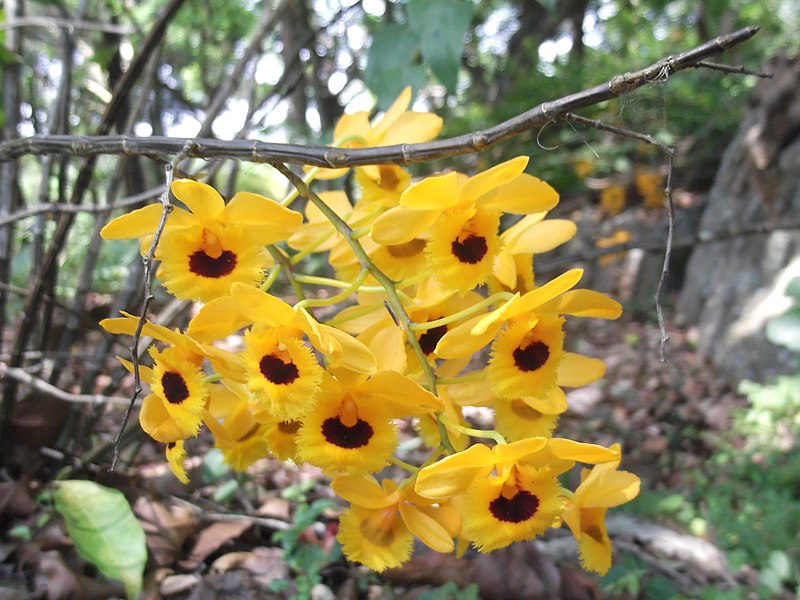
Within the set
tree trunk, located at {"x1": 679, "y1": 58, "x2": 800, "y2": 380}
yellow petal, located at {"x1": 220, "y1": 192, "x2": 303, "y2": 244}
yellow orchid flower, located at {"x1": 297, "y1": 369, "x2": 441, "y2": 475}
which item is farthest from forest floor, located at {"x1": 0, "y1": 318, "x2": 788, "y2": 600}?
tree trunk, located at {"x1": 679, "y1": 58, "x2": 800, "y2": 380}

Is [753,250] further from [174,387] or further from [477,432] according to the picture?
[174,387]

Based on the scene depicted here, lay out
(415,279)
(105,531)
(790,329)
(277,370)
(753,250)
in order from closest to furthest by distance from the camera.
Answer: (277,370)
(415,279)
(105,531)
(790,329)
(753,250)

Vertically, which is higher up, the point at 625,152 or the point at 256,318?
the point at 625,152

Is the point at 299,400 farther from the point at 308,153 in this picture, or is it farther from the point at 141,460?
the point at 141,460

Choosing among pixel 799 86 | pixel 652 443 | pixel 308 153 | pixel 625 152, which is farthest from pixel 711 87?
pixel 308 153

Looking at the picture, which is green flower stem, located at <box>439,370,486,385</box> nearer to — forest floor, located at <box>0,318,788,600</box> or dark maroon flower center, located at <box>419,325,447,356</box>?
dark maroon flower center, located at <box>419,325,447,356</box>

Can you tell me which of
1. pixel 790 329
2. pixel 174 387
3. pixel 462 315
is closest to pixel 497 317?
pixel 462 315
